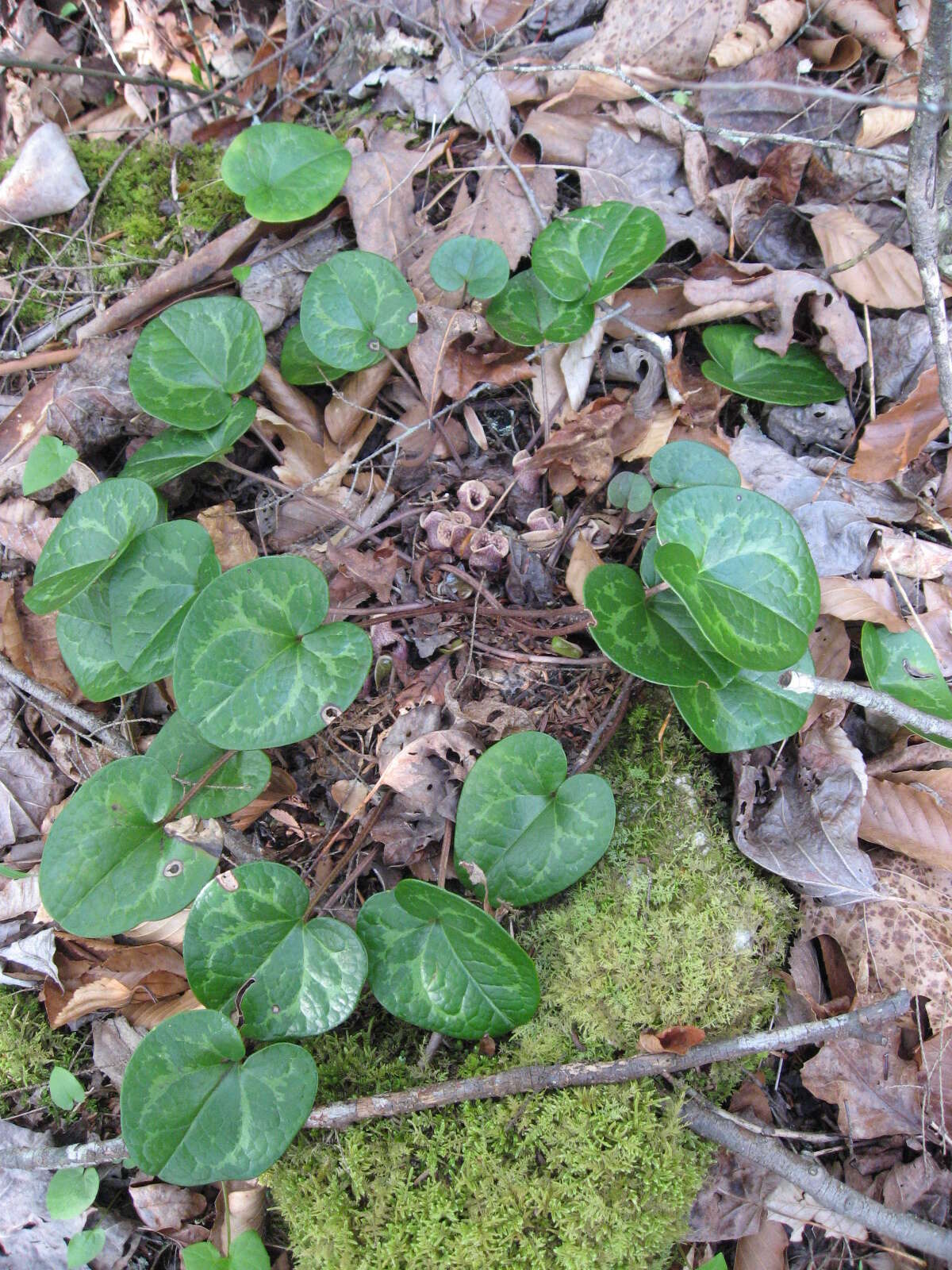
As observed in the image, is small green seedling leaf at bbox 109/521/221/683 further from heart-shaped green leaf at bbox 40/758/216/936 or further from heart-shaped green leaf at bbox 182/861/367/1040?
heart-shaped green leaf at bbox 182/861/367/1040

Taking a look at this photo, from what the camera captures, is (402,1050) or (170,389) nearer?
(402,1050)

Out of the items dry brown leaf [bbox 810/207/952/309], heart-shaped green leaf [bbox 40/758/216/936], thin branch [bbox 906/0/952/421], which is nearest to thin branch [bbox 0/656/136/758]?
heart-shaped green leaf [bbox 40/758/216/936]

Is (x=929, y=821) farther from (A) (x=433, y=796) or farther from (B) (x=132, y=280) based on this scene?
(B) (x=132, y=280)

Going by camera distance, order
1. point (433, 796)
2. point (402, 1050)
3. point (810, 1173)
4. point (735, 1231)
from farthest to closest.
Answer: point (433, 796) < point (402, 1050) < point (735, 1231) < point (810, 1173)

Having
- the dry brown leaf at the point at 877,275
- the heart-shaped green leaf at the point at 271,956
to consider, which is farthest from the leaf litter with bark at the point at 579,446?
the heart-shaped green leaf at the point at 271,956

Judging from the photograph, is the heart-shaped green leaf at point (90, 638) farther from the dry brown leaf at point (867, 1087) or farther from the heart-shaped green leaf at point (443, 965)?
the dry brown leaf at point (867, 1087)

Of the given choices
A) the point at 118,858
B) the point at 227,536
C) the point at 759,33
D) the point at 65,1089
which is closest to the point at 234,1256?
the point at 65,1089

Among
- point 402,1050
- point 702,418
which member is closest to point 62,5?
point 702,418
